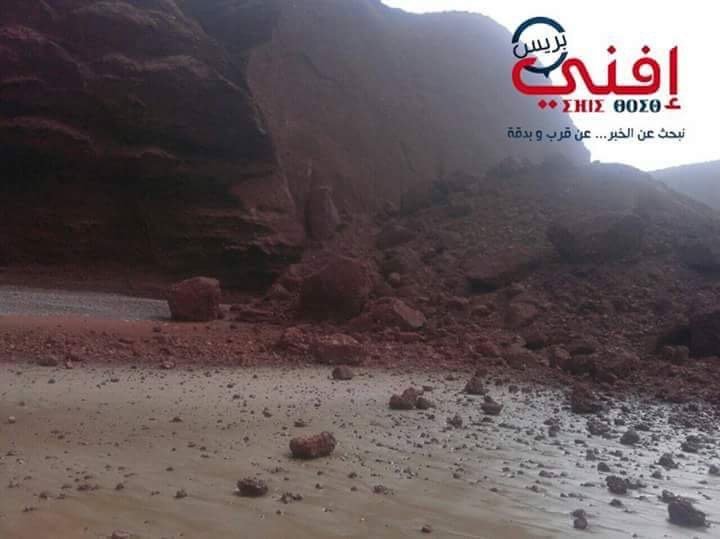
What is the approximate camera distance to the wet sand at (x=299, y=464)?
3510mm

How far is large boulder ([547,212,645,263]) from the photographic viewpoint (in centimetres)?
1377

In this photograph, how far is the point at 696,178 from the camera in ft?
125

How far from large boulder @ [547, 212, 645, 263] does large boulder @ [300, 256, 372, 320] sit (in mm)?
4454

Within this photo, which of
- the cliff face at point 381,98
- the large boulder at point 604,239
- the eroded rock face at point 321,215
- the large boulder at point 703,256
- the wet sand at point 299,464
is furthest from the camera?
the cliff face at point 381,98

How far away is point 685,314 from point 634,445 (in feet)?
20.7

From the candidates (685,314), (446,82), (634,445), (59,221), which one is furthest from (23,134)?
(446,82)

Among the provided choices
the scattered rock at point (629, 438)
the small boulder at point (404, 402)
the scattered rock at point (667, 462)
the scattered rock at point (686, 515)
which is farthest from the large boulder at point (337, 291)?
the scattered rock at point (686, 515)

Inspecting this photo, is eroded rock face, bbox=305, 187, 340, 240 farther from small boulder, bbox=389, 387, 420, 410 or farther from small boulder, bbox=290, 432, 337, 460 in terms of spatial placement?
small boulder, bbox=290, 432, 337, 460

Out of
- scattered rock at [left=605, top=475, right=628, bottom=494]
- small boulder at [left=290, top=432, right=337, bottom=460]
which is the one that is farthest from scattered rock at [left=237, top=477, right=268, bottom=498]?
scattered rock at [left=605, top=475, right=628, bottom=494]

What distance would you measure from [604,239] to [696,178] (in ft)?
89.1

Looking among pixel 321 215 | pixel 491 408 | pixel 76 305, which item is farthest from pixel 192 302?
pixel 321 215

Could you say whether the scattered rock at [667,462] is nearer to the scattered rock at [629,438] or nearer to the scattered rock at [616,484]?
the scattered rock at [629,438]

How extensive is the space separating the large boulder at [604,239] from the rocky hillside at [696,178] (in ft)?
79.8

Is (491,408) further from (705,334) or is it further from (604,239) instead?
(604,239)
